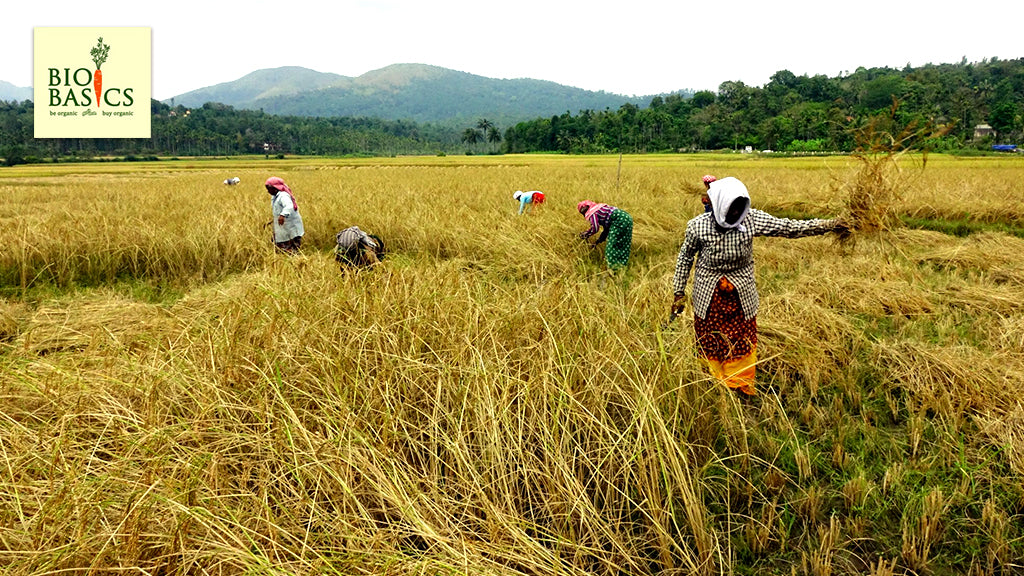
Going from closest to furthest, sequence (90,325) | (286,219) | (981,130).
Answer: (90,325) → (286,219) → (981,130)

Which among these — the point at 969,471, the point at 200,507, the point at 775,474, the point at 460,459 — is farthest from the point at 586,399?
the point at 969,471

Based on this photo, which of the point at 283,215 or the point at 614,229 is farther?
the point at 614,229

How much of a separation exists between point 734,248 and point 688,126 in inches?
2179

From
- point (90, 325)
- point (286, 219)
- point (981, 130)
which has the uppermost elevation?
point (981, 130)

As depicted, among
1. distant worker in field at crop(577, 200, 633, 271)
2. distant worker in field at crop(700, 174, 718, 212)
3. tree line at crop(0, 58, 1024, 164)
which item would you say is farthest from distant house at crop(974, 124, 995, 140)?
distant worker in field at crop(577, 200, 633, 271)

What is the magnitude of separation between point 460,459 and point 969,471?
82.6 inches

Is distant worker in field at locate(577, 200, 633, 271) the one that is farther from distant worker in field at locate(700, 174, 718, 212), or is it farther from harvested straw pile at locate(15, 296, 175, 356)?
harvested straw pile at locate(15, 296, 175, 356)

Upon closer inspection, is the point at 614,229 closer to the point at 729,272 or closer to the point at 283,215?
the point at 729,272

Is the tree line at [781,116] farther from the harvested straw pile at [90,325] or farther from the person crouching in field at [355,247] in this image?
the harvested straw pile at [90,325]

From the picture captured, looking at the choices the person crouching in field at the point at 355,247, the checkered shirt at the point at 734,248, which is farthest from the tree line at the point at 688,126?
the person crouching in field at the point at 355,247

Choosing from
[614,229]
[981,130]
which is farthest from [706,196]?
[981,130]

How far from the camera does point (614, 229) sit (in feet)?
18.0

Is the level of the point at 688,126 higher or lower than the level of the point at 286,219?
higher

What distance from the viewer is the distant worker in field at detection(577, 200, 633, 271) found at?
18.0ft
